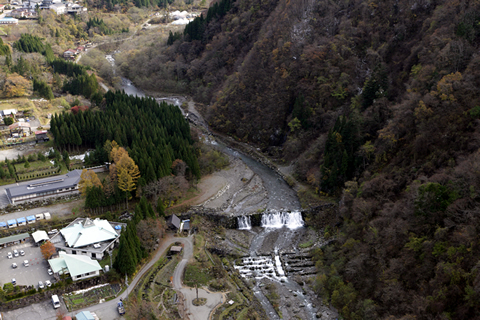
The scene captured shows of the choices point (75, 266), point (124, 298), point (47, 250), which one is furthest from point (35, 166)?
point (124, 298)

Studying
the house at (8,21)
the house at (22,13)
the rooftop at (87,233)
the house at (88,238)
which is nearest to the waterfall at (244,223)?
the house at (88,238)

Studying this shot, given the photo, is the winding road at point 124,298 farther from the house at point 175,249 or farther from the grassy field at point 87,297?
the house at point 175,249

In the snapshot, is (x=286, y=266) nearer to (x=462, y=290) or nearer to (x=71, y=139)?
(x=462, y=290)

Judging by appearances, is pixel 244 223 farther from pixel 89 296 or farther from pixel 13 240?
pixel 13 240

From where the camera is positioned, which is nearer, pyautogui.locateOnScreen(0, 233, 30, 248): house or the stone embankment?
pyautogui.locateOnScreen(0, 233, 30, 248): house

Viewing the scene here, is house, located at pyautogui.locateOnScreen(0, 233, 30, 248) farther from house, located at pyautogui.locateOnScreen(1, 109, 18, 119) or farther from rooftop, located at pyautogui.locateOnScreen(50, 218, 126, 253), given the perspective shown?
house, located at pyautogui.locateOnScreen(1, 109, 18, 119)

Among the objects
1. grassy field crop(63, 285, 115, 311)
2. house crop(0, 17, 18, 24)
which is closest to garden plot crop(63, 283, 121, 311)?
grassy field crop(63, 285, 115, 311)

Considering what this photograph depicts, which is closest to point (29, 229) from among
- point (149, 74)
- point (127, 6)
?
point (149, 74)
